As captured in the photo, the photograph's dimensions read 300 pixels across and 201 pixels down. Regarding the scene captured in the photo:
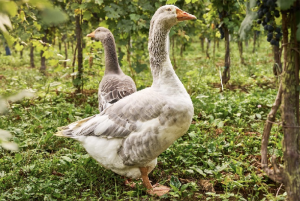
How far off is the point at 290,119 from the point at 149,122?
1.16m

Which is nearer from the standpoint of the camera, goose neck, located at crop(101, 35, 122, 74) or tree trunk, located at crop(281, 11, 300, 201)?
tree trunk, located at crop(281, 11, 300, 201)

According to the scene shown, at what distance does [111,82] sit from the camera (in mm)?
4332

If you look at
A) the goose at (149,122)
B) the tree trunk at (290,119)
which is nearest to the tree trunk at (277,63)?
the tree trunk at (290,119)

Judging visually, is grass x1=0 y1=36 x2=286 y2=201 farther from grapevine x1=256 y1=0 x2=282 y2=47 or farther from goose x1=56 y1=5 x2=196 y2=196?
grapevine x1=256 y1=0 x2=282 y2=47

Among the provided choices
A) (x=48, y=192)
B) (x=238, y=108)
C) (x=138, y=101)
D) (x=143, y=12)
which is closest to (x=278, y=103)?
(x=138, y=101)

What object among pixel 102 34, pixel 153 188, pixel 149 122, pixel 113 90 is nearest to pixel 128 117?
pixel 149 122

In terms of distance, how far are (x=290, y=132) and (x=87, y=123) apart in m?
1.98

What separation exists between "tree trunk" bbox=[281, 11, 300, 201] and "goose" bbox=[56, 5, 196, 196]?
2.86ft

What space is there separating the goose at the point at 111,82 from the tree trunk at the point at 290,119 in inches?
96.5

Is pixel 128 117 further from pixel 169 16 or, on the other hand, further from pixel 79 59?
pixel 79 59

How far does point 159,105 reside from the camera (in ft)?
8.24

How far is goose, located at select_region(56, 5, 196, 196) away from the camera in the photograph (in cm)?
250

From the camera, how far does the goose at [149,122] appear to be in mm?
2504

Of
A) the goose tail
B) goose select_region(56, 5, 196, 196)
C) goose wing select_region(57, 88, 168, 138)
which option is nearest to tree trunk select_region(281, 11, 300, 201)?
goose select_region(56, 5, 196, 196)
